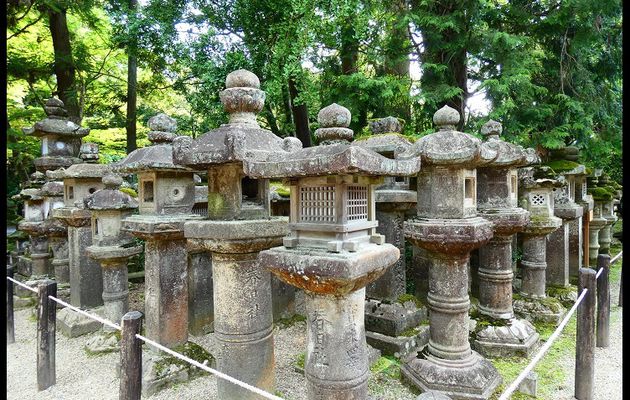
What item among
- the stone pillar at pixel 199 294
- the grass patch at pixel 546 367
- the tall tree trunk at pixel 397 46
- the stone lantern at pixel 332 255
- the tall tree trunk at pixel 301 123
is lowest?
the grass patch at pixel 546 367

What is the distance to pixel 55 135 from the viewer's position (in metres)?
7.71

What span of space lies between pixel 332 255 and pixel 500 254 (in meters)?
3.21

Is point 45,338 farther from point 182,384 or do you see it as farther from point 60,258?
point 60,258

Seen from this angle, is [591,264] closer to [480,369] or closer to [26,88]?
[480,369]

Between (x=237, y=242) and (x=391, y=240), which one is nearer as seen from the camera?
(x=237, y=242)

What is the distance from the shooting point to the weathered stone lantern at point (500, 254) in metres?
4.64

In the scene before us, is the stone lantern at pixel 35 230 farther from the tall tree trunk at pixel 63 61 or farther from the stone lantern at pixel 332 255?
the stone lantern at pixel 332 255

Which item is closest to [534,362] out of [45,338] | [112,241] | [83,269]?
[45,338]

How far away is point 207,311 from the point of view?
225 inches

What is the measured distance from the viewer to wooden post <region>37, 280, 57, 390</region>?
433cm

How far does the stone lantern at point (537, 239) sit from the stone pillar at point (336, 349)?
3.94m

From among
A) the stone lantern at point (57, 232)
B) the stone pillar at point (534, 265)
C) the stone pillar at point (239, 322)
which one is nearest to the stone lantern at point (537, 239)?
the stone pillar at point (534, 265)

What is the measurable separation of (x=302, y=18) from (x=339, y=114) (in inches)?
206

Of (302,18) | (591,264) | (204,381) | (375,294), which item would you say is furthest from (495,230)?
(591,264)
